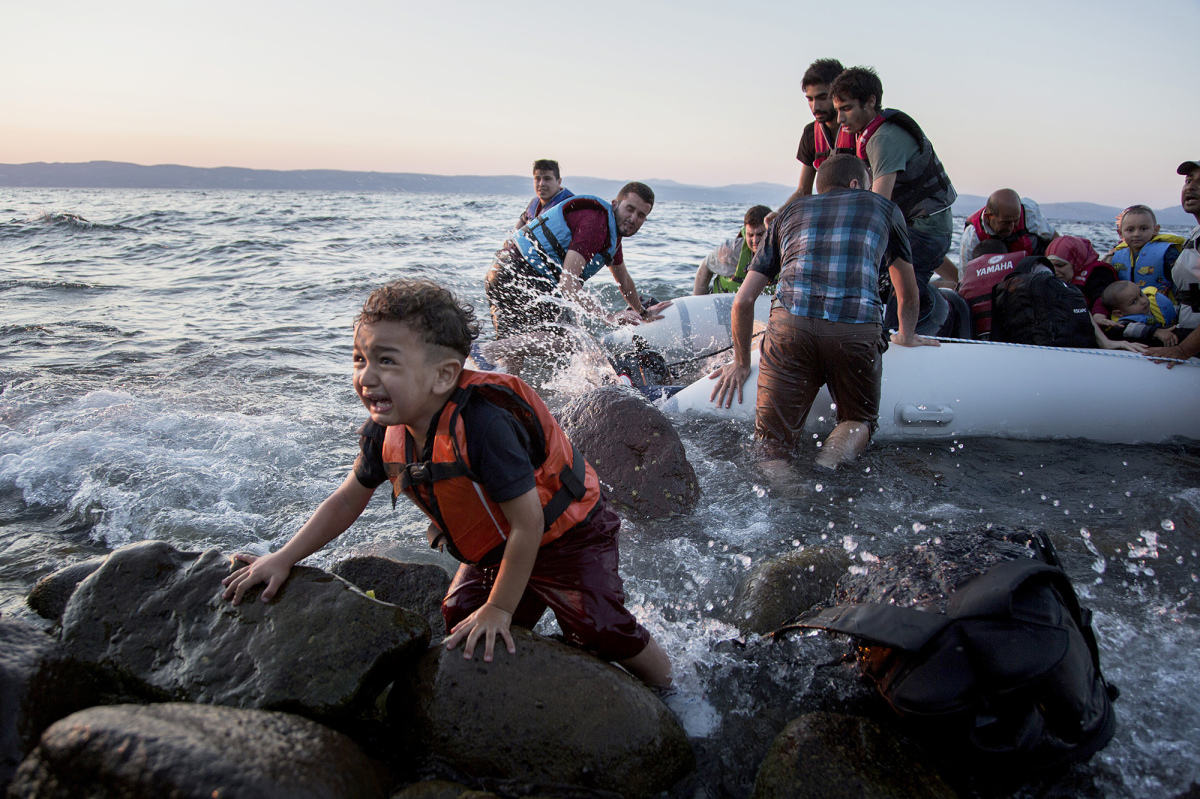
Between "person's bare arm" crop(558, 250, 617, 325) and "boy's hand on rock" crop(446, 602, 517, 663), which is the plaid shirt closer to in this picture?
"person's bare arm" crop(558, 250, 617, 325)

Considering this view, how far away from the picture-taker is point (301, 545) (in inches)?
91.7

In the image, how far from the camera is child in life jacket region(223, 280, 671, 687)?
214 centimetres

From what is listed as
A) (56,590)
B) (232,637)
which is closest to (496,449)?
(232,637)

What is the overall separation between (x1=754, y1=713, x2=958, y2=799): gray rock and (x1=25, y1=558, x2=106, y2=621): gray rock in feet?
8.16

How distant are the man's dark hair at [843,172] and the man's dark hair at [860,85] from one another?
0.84 meters

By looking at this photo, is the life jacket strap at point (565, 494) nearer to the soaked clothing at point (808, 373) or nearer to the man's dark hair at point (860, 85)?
the soaked clothing at point (808, 373)

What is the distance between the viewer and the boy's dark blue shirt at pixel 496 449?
2.14 meters

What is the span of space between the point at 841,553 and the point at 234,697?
2.56 metres

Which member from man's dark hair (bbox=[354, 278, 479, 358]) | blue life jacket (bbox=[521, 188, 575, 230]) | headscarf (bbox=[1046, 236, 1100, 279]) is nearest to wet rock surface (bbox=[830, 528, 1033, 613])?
man's dark hair (bbox=[354, 278, 479, 358])

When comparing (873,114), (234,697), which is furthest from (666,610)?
(873,114)

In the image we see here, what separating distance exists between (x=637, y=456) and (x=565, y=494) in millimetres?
1945

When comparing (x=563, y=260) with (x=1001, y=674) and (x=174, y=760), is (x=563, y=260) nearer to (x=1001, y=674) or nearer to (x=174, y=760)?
(x=1001, y=674)

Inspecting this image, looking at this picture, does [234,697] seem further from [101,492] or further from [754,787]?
[101,492]

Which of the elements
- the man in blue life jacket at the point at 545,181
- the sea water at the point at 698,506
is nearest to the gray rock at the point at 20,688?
the sea water at the point at 698,506
